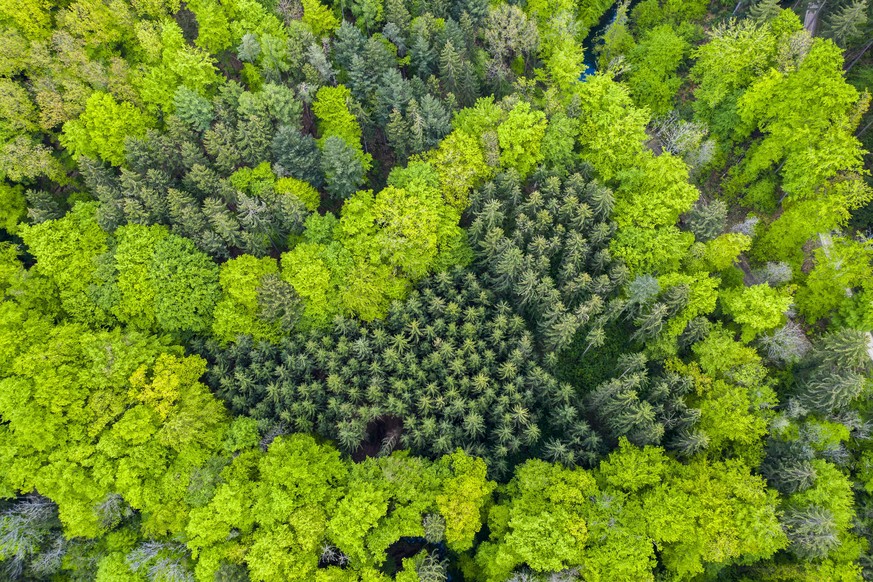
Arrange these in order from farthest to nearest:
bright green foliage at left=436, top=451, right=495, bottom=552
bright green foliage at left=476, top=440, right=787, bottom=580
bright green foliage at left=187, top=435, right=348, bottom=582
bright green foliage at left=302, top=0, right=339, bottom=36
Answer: bright green foliage at left=302, top=0, right=339, bottom=36 → bright green foliage at left=436, top=451, right=495, bottom=552 → bright green foliage at left=476, top=440, right=787, bottom=580 → bright green foliage at left=187, top=435, right=348, bottom=582

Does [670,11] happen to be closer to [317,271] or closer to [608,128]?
[608,128]

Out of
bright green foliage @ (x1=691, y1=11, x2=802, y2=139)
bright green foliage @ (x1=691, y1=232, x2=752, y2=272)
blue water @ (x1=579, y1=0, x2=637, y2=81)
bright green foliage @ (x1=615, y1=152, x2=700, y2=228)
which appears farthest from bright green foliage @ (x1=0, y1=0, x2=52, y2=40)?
bright green foliage @ (x1=691, y1=11, x2=802, y2=139)

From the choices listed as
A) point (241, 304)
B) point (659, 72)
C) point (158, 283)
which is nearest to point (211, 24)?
point (158, 283)

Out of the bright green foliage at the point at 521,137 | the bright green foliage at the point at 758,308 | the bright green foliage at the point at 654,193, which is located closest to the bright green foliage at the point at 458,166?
the bright green foliage at the point at 521,137

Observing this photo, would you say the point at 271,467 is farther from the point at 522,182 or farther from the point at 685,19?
the point at 685,19

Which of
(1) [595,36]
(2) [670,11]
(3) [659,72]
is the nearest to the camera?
(3) [659,72]

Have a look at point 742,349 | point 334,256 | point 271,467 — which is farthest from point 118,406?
point 742,349

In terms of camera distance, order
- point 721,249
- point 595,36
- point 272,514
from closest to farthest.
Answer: point 272,514
point 721,249
point 595,36

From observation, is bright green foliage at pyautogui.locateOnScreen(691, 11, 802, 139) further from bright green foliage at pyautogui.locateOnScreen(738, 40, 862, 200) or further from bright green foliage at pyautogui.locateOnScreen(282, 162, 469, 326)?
bright green foliage at pyautogui.locateOnScreen(282, 162, 469, 326)
